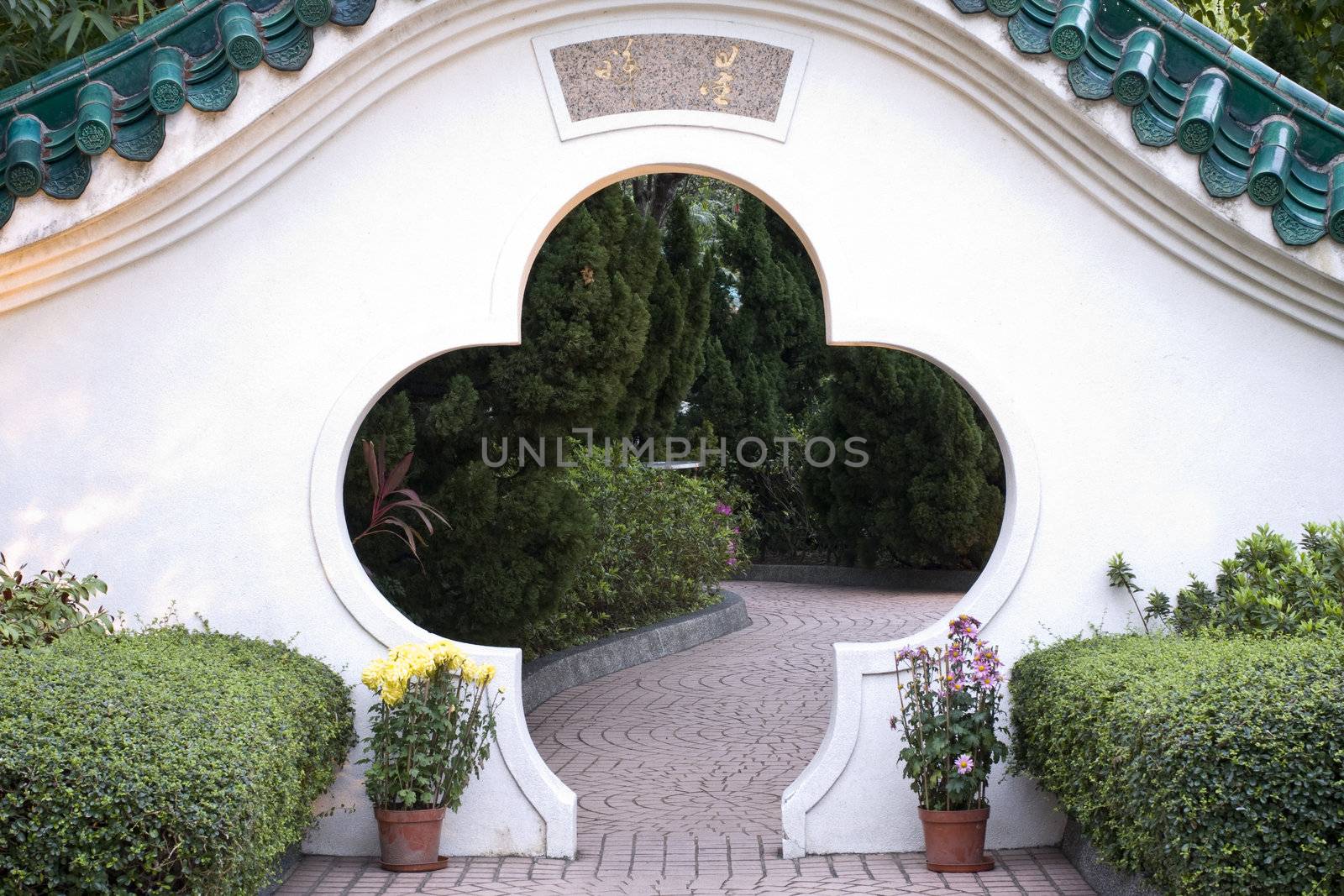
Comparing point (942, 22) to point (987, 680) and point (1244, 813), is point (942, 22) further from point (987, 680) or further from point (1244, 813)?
point (1244, 813)

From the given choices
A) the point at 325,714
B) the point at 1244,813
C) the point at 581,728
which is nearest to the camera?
the point at 1244,813

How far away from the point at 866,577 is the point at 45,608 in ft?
39.9

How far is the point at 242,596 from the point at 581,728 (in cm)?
365

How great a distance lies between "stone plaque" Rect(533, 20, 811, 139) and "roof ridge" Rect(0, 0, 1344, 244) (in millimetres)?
801

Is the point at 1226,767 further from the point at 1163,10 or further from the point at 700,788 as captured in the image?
the point at 700,788

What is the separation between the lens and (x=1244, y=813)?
3875mm

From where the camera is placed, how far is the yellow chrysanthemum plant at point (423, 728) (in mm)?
5328

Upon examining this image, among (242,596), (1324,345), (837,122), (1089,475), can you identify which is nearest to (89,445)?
(242,596)

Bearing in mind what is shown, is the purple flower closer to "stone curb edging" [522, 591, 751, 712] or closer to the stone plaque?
the stone plaque

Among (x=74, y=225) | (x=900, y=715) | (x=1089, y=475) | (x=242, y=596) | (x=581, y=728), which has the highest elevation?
(x=74, y=225)

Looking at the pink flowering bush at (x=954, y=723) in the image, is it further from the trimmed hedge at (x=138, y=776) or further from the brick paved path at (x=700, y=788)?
the trimmed hedge at (x=138, y=776)

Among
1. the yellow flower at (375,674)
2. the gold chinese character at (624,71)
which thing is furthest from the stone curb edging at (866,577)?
the yellow flower at (375,674)

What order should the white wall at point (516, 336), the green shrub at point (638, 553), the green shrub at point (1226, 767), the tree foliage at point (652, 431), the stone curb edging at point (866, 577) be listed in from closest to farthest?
the green shrub at point (1226, 767)
the white wall at point (516, 336)
the tree foliage at point (652, 431)
the green shrub at point (638, 553)
the stone curb edging at point (866, 577)

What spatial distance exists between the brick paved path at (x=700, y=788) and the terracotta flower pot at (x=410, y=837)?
0.06 metres
